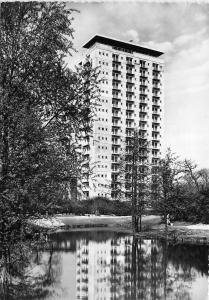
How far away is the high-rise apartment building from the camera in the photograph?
28.1 meters

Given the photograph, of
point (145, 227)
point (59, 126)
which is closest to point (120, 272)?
point (59, 126)

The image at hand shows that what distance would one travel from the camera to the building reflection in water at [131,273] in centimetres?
1166

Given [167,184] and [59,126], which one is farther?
[167,184]

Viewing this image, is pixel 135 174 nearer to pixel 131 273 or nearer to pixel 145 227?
pixel 145 227

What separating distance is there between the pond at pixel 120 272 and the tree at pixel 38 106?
312cm

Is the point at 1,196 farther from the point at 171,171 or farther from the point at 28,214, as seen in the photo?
the point at 171,171

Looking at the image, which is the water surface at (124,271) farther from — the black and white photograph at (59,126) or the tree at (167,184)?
the tree at (167,184)

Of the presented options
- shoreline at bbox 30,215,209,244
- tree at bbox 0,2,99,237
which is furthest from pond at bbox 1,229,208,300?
tree at bbox 0,2,99,237

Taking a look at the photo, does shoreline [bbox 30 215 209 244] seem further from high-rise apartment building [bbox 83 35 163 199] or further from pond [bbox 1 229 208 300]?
high-rise apartment building [bbox 83 35 163 199]

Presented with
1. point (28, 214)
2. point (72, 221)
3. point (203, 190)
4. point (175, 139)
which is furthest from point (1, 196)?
point (72, 221)

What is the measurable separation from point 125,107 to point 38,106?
2684 cm

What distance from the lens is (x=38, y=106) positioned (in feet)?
37.0

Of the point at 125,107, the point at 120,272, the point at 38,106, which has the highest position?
the point at 125,107

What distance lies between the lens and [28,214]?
10.8 m
